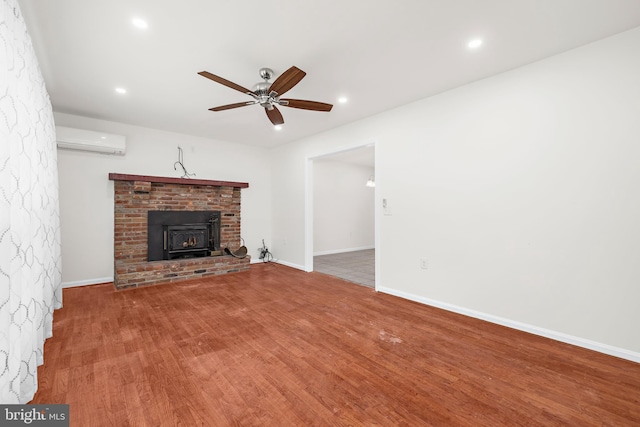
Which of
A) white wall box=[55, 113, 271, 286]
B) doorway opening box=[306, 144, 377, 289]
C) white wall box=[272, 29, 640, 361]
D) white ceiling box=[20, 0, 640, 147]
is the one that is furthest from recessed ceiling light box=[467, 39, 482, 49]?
white wall box=[55, 113, 271, 286]

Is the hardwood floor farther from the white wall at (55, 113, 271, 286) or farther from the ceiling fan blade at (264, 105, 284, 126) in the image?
the ceiling fan blade at (264, 105, 284, 126)

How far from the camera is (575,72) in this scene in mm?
2375

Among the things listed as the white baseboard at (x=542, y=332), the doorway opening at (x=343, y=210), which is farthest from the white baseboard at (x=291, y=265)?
the white baseboard at (x=542, y=332)

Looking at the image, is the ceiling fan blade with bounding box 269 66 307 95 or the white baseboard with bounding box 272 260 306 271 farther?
the white baseboard with bounding box 272 260 306 271

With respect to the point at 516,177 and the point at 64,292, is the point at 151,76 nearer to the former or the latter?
the point at 64,292

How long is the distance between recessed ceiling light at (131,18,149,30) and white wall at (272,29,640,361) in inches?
113

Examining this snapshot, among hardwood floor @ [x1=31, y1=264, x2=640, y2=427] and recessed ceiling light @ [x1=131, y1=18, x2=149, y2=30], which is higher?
recessed ceiling light @ [x1=131, y1=18, x2=149, y2=30]

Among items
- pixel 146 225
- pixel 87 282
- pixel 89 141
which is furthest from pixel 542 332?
pixel 89 141

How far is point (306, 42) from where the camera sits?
2.28 meters

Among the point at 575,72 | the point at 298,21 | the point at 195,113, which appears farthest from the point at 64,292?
the point at 575,72

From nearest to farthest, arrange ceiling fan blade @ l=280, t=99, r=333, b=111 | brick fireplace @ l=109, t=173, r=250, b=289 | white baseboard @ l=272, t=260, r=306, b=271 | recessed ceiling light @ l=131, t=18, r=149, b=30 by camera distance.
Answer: recessed ceiling light @ l=131, t=18, r=149, b=30
ceiling fan blade @ l=280, t=99, r=333, b=111
brick fireplace @ l=109, t=173, r=250, b=289
white baseboard @ l=272, t=260, r=306, b=271

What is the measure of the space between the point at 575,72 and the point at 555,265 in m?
1.72

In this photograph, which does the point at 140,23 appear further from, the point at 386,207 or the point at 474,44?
the point at 386,207

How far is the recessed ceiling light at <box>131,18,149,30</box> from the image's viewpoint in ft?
6.67
